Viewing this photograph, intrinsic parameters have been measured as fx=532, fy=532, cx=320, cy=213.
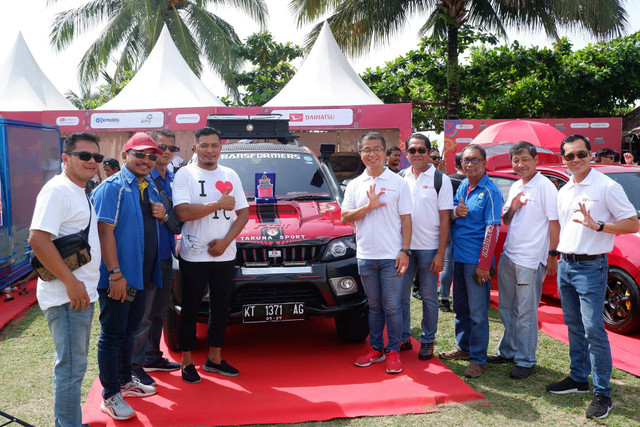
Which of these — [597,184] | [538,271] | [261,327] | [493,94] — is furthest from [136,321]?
[493,94]

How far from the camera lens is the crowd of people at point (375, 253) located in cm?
297

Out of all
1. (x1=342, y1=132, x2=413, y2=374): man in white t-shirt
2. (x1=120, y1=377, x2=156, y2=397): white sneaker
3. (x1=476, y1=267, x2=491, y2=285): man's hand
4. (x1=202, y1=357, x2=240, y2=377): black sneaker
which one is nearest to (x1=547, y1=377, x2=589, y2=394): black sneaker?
(x1=476, y1=267, x2=491, y2=285): man's hand

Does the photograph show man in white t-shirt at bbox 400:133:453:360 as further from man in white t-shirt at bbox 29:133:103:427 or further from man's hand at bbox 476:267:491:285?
man in white t-shirt at bbox 29:133:103:427

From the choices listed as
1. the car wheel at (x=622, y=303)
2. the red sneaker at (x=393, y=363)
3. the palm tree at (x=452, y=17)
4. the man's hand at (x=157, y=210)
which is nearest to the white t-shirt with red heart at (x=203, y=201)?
the man's hand at (x=157, y=210)

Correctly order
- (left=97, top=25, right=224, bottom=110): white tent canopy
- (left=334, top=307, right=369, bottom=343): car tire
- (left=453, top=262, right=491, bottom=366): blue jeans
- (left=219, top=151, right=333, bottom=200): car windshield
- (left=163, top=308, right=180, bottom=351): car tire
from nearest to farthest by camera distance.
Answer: (left=453, top=262, right=491, bottom=366): blue jeans → (left=163, top=308, right=180, bottom=351): car tire → (left=334, top=307, right=369, bottom=343): car tire → (left=219, top=151, right=333, bottom=200): car windshield → (left=97, top=25, right=224, bottom=110): white tent canopy

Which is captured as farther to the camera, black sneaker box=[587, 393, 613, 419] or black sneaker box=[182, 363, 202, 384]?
black sneaker box=[182, 363, 202, 384]

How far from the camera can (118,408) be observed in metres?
3.40

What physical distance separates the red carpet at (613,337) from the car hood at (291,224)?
2.39m

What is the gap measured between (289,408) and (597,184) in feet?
8.51

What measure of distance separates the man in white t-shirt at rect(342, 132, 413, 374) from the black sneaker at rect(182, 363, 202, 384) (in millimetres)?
1456

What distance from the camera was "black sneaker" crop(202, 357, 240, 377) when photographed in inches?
164

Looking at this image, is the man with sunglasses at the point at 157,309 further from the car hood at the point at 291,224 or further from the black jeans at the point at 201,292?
the car hood at the point at 291,224

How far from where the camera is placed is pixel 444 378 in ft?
13.4

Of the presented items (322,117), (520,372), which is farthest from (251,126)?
(322,117)
